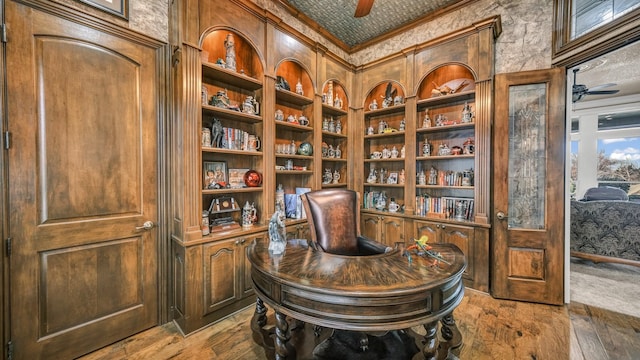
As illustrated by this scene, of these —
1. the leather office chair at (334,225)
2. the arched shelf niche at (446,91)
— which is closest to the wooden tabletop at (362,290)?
the leather office chair at (334,225)

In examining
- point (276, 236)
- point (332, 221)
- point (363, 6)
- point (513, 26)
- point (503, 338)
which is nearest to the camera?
point (276, 236)

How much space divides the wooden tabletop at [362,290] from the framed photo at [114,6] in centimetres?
223

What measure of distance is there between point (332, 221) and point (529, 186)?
2.19 m

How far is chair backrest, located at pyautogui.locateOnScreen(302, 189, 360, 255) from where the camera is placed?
2.14 meters

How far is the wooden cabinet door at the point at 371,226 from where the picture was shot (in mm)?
3521

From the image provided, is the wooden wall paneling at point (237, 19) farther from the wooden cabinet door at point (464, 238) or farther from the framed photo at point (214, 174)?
the wooden cabinet door at point (464, 238)

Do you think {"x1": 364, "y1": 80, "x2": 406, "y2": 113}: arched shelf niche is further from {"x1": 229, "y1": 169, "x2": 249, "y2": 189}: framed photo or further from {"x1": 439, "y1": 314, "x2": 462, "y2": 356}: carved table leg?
{"x1": 439, "y1": 314, "x2": 462, "y2": 356}: carved table leg

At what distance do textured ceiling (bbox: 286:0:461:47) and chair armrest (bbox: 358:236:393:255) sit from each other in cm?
262

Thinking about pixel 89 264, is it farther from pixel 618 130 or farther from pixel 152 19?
pixel 618 130

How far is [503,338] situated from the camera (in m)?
2.00

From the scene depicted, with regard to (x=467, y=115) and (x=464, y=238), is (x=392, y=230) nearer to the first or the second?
(x=464, y=238)

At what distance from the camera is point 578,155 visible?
6.27m

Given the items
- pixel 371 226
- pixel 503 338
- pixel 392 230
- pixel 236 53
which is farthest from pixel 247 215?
pixel 503 338

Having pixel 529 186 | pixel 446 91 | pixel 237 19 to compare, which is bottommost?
pixel 529 186
